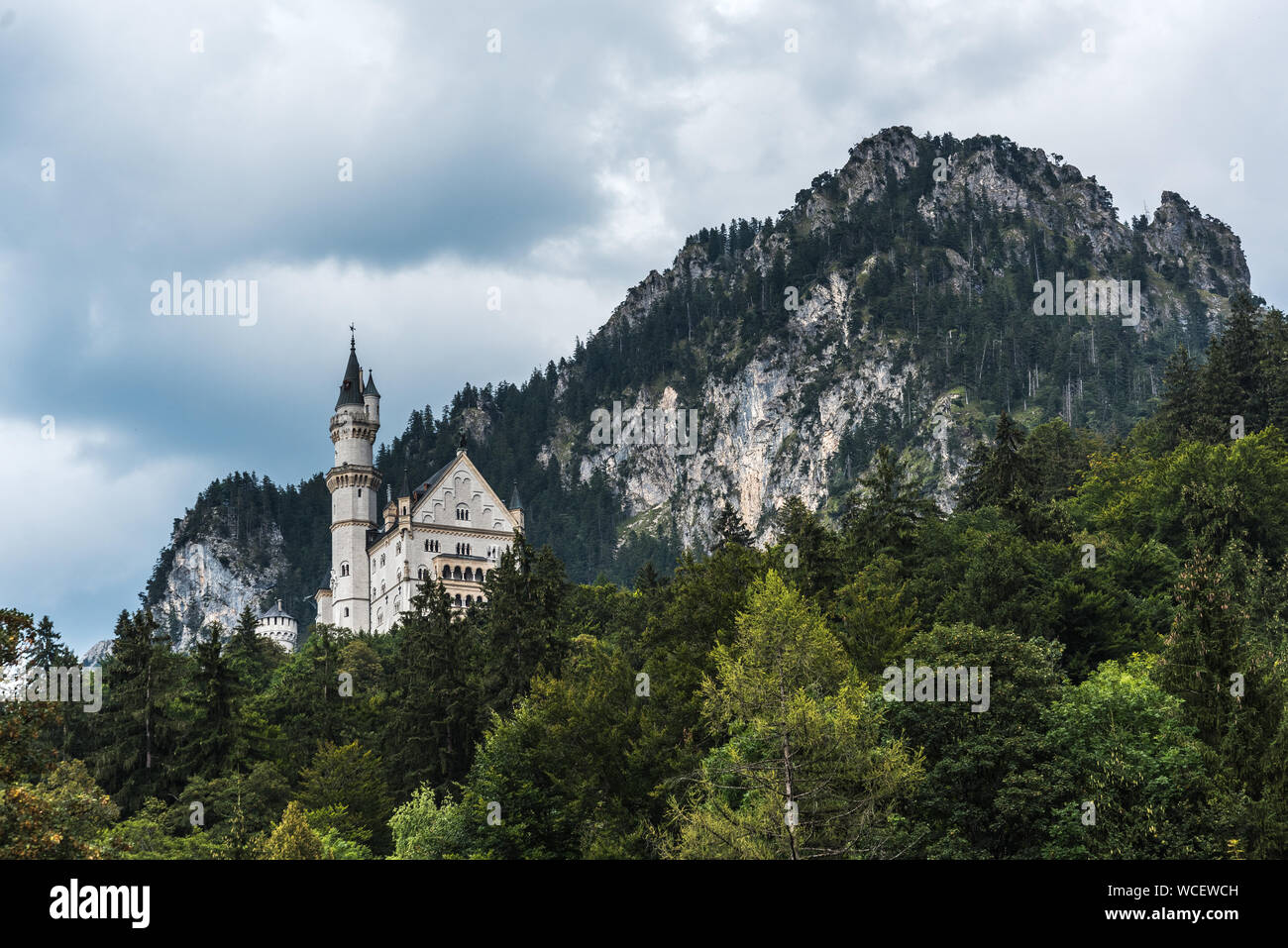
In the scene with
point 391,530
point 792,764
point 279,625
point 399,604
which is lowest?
point 792,764

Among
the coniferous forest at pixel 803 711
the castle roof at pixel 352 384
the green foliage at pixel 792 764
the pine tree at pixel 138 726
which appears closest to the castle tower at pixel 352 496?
the castle roof at pixel 352 384

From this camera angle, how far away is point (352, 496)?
138m

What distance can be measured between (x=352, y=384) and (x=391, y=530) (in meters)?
17.2

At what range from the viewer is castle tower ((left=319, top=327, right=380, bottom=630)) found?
137 meters

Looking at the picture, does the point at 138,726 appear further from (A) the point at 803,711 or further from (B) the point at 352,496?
(B) the point at 352,496

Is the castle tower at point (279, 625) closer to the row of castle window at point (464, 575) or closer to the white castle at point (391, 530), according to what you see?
the white castle at point (391, 530)

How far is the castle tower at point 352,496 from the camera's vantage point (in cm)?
13700

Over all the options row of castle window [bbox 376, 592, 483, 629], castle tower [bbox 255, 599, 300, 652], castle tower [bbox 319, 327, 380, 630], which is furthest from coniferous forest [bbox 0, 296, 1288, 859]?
castle tower [bbox 255, 599, 300, 652]

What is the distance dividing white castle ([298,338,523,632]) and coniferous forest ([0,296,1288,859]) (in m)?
43.8

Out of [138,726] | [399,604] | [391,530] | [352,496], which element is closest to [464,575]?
[399,604]
